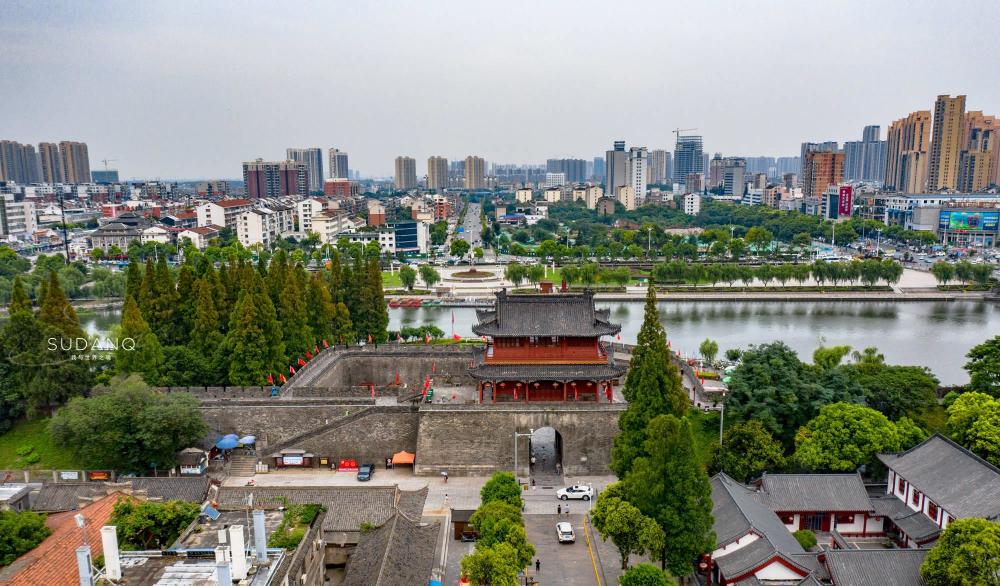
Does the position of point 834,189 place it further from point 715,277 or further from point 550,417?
point 550,417

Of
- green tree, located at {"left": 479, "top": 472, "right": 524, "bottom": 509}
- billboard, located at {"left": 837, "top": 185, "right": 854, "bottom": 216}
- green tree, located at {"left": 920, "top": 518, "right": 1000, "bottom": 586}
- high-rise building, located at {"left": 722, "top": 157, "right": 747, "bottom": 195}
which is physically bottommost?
green tree, located at {"left": 479, "top": 472, "right": 524, "bottom": 509}

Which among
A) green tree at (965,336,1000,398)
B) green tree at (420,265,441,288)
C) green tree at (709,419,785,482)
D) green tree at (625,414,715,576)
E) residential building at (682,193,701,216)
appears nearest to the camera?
green tree at (625,414,715,576)

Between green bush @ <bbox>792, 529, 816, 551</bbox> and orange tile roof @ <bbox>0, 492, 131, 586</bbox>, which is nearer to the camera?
orange tile roof @ <bbox>0, 492, 131, 586</bbox>

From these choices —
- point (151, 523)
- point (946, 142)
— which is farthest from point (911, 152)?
point (151, 523)

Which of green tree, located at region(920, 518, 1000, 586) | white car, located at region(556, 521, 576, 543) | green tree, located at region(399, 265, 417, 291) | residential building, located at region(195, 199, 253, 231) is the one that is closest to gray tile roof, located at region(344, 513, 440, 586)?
white car, located at region(556, 521, 576, 543)

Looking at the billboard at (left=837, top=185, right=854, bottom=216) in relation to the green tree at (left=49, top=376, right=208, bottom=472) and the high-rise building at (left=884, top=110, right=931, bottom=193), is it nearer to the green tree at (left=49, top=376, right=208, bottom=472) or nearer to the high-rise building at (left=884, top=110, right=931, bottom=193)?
the high-rise building at (left=884, top=110, right=931, bottom=193)

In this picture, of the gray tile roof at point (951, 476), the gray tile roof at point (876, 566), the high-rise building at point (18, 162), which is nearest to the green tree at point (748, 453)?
the gray tile roof at point (951, 476)

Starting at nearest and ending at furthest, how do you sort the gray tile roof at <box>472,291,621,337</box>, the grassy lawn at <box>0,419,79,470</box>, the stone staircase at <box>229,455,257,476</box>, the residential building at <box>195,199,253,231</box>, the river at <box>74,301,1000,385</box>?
1. the stone staircase at <box>229,455,257,476</box>
2. the grassy lawn at <box>0,419,79,470</box>
3. the gray tile roof at <box>472,291,621,337</box>
4. the river at <box>74,301,1000,385</box>
5. the residential building at <box>195,199,253,231</box>

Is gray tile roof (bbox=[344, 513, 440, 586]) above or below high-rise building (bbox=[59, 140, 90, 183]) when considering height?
below
